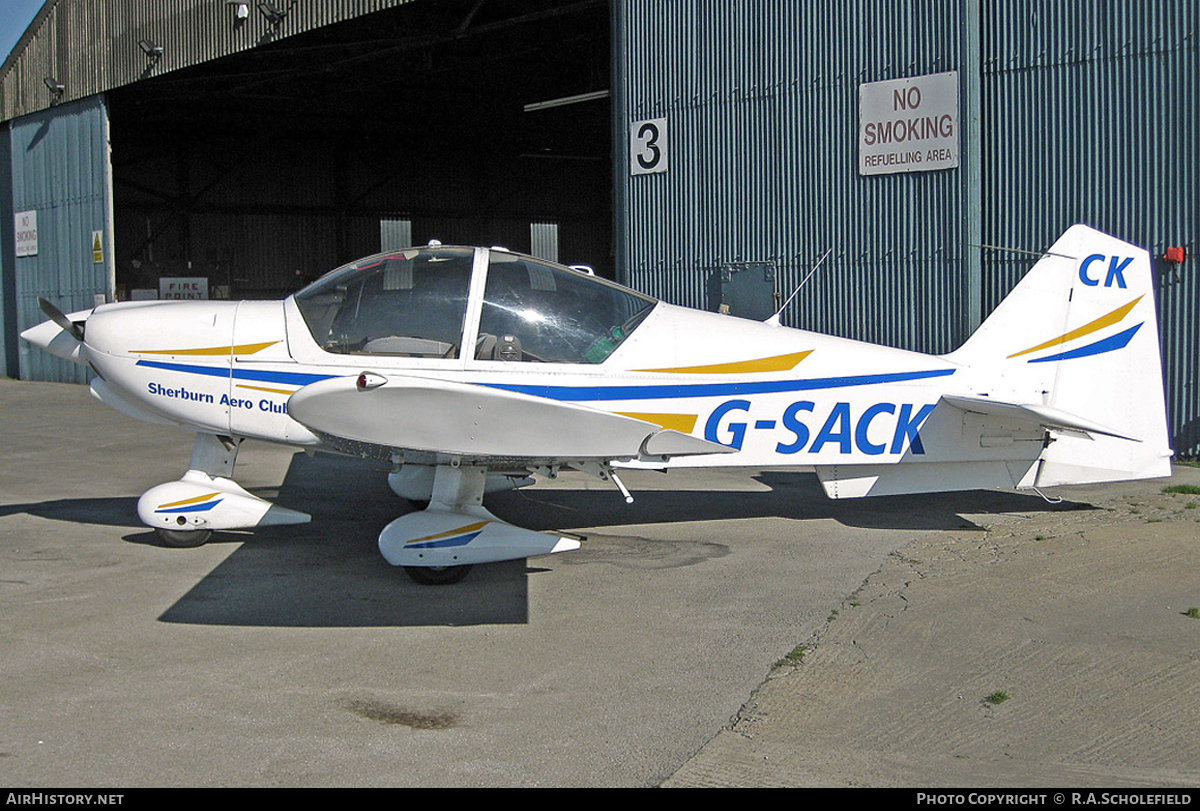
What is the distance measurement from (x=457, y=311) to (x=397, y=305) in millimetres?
357

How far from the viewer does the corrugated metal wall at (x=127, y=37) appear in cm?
1711

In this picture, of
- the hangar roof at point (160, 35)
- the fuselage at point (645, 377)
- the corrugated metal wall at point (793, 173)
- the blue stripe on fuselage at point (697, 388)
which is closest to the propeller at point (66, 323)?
the fuselage at point (645, 377)

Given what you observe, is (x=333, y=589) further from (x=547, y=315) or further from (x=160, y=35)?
(x=160, y=35)

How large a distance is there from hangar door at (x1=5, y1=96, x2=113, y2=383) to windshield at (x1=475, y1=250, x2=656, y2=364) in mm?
17573

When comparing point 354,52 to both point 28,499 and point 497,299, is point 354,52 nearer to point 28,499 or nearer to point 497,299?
point 28,499

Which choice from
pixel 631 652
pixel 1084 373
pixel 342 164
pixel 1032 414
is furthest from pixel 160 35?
pixel 631 652

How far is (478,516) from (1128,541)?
4079 mm

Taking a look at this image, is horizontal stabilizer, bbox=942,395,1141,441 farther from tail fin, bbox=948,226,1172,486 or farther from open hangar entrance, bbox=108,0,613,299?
open hangar entrance, bbox=108,0,613,299

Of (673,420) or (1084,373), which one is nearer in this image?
(673,420)

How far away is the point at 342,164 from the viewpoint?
33094 mm

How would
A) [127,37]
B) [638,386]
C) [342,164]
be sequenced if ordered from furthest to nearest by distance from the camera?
[342,164], [127,37], [638,386]

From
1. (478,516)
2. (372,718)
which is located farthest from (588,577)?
(372,718)

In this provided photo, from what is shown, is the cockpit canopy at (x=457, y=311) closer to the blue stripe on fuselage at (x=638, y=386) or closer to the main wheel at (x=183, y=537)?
the blue stripe on fuselage at (x=638, y=386)

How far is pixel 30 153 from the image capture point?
2389cm
